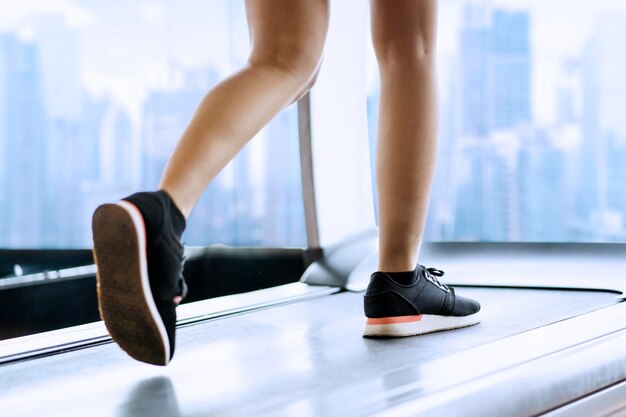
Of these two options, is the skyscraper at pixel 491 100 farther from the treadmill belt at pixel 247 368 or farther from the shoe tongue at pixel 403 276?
the shoe tongue at pixel 403 276

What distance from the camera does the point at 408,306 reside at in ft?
3.80

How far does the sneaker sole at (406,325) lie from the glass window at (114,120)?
1.10 m

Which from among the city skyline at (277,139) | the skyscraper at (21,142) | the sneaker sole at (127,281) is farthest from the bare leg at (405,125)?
the skyscraper at (21,142)

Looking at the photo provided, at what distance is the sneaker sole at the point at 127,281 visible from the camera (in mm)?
805

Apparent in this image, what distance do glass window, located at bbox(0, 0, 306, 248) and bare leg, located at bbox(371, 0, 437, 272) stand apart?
98 centimetres

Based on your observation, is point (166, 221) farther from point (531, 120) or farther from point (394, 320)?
point (531, 120)

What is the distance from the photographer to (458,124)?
3082 mm

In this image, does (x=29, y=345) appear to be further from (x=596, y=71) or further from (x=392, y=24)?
(x=596, y=71)

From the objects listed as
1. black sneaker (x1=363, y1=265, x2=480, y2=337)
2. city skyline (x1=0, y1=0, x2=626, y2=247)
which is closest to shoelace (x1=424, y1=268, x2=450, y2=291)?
black sneaker (x1=363, y1=265, x2=480, y2=337)

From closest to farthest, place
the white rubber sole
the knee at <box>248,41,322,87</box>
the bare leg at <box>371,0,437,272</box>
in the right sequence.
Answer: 1. the white rubber sole
2. the knee at <box>248,41,322,87</box>
3. the bare leg at <box>371,0,437,272</box>

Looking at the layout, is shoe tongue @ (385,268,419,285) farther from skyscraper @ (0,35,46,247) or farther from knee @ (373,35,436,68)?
skyscraper @ (0,35,46,247)

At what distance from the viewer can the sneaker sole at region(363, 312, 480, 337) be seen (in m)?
1.16

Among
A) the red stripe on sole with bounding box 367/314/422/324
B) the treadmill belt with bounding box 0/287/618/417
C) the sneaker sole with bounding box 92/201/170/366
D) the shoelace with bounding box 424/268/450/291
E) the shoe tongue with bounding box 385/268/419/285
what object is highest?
the sneaker sole with bounding box 92/201/170/366

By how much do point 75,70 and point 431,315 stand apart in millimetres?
1562
